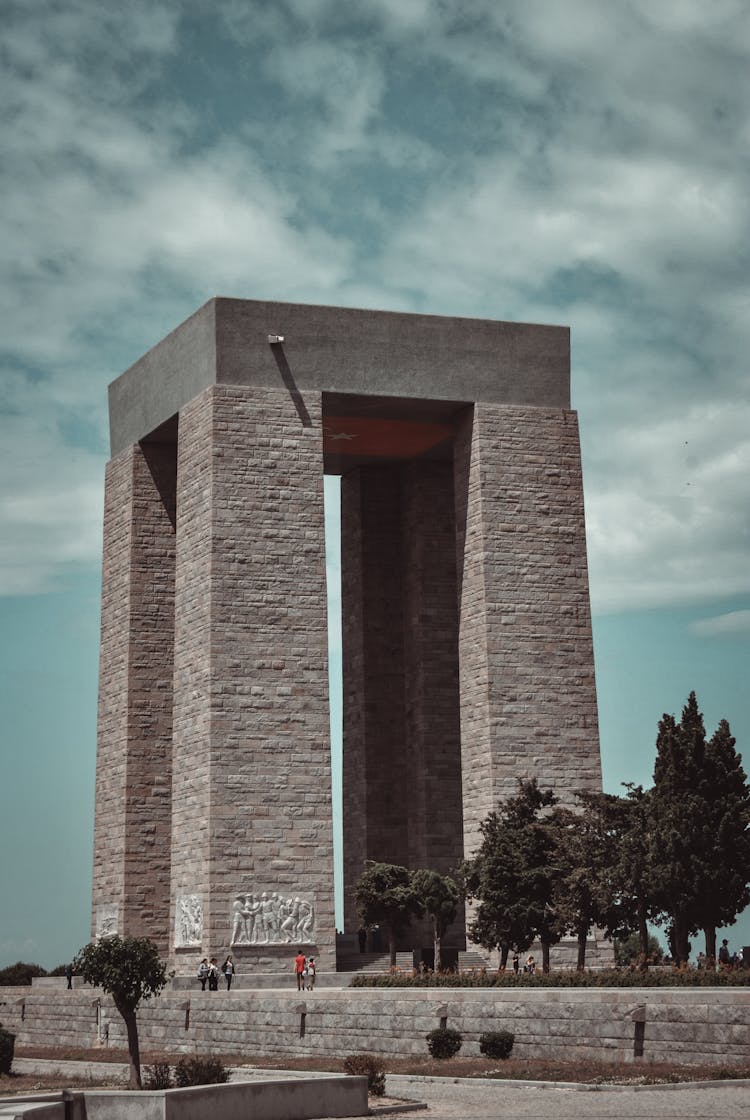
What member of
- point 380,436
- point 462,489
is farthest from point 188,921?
point 380,436

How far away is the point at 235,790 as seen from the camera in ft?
96.9

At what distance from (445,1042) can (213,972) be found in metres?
9.37

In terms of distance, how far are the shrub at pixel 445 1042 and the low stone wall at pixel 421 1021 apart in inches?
5.8

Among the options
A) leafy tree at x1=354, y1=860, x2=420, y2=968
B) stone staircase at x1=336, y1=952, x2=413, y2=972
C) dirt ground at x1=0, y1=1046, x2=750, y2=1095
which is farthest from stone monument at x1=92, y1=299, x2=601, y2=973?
dirt ground at x1=0, y1=1046, x2=750, y2=1095

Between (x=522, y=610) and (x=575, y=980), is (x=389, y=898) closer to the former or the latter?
(x=522, y=610)

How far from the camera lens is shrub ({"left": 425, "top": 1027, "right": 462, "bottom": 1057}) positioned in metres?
18.7

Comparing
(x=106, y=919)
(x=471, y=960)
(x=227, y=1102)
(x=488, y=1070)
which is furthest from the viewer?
(x=106, y=919)

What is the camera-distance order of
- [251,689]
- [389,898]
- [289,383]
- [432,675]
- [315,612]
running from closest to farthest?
[389,898]
[251,689]
[315,612]
[289,383]
[432,675]

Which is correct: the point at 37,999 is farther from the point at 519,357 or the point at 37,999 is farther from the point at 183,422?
the point at 519,357

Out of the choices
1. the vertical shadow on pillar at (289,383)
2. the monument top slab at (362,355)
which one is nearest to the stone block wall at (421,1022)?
the vertical shadow on pillar at (289,383)

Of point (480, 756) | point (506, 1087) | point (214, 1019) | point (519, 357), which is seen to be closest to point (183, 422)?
point (519, 357)

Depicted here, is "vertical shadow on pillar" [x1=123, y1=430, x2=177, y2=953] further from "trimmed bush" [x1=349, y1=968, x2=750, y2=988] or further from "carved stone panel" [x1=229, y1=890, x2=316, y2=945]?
"trimmed bush" [x1=349, y1=968, x2=750, y2=988]

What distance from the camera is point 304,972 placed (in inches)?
1102

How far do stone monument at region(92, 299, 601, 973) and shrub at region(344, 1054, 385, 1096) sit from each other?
1226 centimetres
